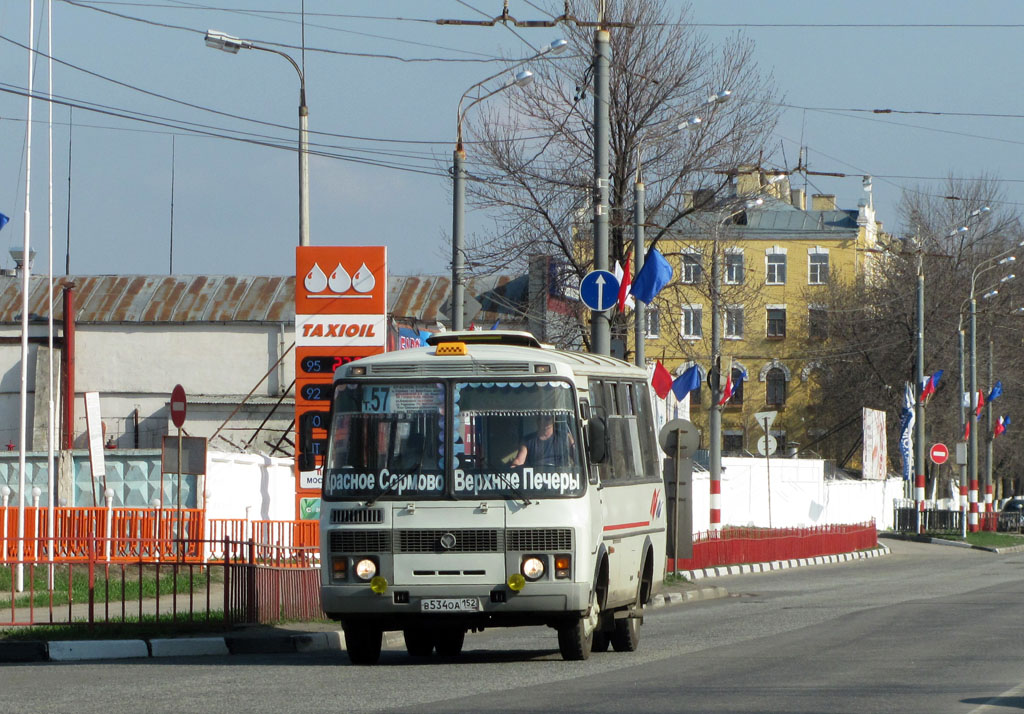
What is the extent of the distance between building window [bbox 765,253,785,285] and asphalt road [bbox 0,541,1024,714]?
61.3m

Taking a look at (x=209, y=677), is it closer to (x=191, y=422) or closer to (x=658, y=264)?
(x=658, y=264)

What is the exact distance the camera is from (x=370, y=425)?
12852 mm

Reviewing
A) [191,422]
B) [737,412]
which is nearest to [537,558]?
[191,422]

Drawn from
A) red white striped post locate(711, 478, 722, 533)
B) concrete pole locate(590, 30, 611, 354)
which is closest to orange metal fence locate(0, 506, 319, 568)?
concrete pole locate(590, 30, 611, 354)

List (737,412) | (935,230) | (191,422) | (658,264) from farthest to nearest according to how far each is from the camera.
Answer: (737,412), (935,230), (191,422), (658,264)

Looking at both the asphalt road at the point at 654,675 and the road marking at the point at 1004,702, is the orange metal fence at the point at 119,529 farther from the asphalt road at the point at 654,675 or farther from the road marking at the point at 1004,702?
the road marking at the point at 1004,702

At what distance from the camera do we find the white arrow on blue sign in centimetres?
2245

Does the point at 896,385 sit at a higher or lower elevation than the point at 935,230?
lower

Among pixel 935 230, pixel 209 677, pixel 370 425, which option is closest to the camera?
pixel 209 677

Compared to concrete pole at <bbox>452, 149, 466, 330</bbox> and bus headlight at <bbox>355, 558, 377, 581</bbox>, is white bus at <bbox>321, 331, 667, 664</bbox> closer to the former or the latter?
bus headlight at <bbox>355, 558, 377, 581</bbox>

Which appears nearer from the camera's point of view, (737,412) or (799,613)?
(799,613)

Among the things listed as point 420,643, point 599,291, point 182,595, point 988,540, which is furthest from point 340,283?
point 988,540

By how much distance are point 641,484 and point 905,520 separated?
42210 mm

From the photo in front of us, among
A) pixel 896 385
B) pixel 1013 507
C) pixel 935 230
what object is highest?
pixel 935 230
